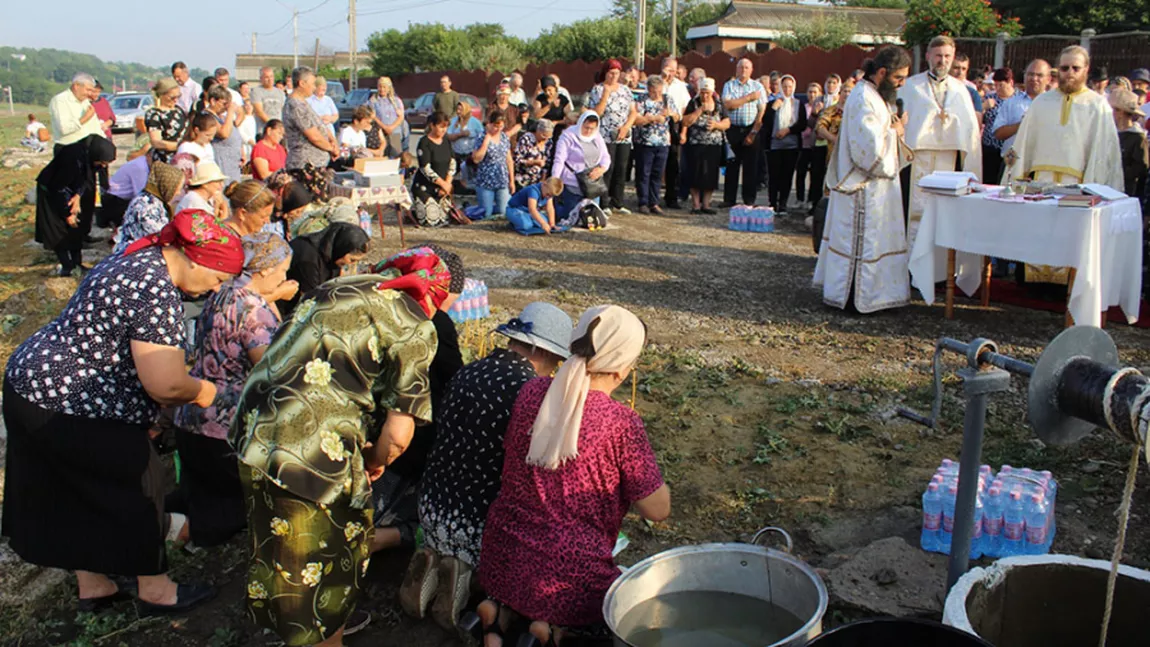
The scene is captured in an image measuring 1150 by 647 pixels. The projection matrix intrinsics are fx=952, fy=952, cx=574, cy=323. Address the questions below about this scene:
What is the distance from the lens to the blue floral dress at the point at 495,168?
480 inches

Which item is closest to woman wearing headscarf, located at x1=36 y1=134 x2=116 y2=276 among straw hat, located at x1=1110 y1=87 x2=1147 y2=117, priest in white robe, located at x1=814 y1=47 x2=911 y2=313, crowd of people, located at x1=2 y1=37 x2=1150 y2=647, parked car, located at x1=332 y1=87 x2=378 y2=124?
crowd of people, located at x1=2 y1=37 x2=1150 y2=647

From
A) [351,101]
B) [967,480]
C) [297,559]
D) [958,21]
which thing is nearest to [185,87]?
[297,559]

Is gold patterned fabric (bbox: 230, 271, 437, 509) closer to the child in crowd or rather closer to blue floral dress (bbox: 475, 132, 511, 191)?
the child in crowd

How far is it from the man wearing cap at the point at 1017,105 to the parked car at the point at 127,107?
2979 cm

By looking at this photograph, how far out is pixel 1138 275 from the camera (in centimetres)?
666

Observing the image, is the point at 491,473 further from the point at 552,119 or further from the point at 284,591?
the point at 552,119

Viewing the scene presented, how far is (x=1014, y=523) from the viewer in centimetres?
397

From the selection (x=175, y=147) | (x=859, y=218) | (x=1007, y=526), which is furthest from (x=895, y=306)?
(x=175, y=147)

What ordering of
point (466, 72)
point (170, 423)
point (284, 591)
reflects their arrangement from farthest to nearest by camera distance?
point (466, 72) < point (170, 423) < point (284, 591)

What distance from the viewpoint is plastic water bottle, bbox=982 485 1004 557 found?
4.02 m

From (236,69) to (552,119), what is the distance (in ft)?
264

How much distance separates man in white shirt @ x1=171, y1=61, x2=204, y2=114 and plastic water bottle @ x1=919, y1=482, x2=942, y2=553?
11.5 meters

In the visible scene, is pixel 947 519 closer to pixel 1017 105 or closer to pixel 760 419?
pixel 760 419

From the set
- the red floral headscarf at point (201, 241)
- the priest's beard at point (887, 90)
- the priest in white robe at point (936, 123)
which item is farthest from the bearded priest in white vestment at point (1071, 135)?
the red floral headscarf at point (201, 241)
